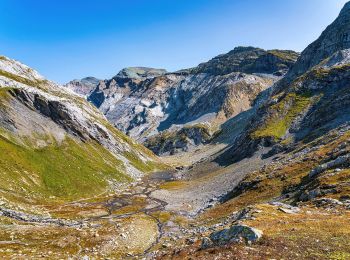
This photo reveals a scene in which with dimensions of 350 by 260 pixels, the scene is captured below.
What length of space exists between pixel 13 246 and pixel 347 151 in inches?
2903

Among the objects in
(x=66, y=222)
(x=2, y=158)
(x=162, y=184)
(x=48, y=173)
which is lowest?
(x=162, y=184)

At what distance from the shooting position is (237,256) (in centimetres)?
3581

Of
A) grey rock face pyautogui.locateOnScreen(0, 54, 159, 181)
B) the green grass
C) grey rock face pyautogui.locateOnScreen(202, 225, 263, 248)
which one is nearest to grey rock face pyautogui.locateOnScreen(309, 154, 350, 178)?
grey rock face pyautogui.locateOnScreen(202, 225, 263, 248)

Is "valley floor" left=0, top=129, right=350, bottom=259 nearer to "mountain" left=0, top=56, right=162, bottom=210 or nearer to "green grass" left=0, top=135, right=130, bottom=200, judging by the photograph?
"green grass" left=0, top=135, right=130, bottom=200

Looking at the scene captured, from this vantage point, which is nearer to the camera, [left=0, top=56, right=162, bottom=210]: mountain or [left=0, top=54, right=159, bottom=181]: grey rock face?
[left=0, top=56, right=162, bottom=210]: mountain

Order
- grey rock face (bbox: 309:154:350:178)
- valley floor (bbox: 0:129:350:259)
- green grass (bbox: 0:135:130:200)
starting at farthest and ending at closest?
green grass (bbox: 0:135:130:200) → grey rock face (bbox: 309:154:350:178) → valley floor (bbox: 0:129:350:259)

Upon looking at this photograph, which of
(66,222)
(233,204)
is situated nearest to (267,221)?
(233,204)

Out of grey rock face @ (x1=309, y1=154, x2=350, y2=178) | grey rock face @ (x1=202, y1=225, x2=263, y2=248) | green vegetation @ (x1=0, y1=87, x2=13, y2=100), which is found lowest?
grey rock face @ (x1=309, y1=154, x2=350, y2=178)

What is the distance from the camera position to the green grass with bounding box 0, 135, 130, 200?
369 feet

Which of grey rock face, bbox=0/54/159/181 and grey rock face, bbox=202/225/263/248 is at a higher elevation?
grey rock face, bbox=0/54/159/181

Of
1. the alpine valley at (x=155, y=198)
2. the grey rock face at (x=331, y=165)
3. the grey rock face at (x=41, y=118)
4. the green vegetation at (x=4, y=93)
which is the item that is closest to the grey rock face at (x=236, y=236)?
the alpine valley at (x=155, y=198)

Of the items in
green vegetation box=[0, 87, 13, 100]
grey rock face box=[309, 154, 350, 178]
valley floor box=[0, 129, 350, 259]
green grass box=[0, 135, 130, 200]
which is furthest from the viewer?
green vegetation box=[0, 87, 13, 100]

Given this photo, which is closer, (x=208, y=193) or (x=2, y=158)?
(x=2, y=158)

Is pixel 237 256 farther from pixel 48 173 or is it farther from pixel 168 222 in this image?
pixel 48 173
